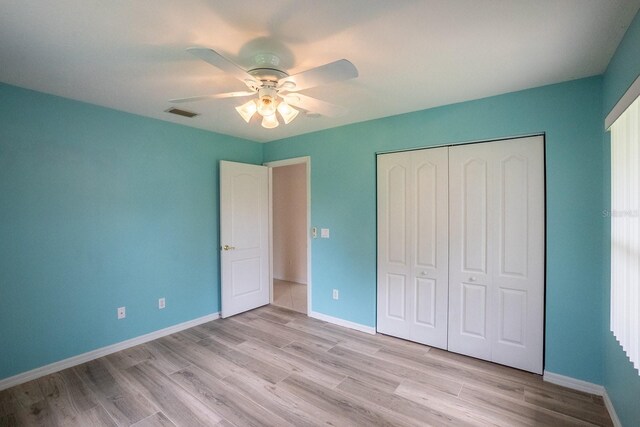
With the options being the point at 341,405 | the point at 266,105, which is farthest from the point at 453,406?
the point at 266,105

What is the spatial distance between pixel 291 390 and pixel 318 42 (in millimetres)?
2421

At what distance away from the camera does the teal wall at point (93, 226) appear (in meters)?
2.25

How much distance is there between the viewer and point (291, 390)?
85.7 inches

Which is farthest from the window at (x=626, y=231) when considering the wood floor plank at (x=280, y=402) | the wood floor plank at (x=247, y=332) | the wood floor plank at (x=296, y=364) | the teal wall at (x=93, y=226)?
the teal wall at (x=93, y=226)

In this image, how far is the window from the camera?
4.42 ft

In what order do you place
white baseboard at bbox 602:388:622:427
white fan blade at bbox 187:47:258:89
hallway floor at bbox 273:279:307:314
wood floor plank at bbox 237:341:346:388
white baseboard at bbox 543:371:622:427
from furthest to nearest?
hallway floor at bbox 273:279:307:314 < wood floor plank at bbox 237:341:346:388 < white baseboard at bbox 543:371:622:427 < white baseboard at bbox 602:388:622:427 < white fan blade at bbox 187:47:258:89

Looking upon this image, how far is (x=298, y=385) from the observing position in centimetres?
224

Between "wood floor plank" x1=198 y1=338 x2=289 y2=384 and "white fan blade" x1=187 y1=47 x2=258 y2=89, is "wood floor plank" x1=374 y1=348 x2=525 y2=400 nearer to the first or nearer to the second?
"wood floor plank" x1=198 y1=338 x2=289 y2=384

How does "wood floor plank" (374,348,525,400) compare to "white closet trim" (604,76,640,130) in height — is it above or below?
below

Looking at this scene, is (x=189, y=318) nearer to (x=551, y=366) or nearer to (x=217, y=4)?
(x=217, y=4)

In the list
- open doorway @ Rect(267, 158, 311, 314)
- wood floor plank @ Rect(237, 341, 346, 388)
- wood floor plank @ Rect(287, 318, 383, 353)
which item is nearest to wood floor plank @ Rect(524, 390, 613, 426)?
wood floor plank @ Rect(287, 318, 383, 353)

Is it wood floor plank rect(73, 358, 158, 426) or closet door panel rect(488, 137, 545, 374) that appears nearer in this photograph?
wood floor plank rect(73, 358, 158, 426)

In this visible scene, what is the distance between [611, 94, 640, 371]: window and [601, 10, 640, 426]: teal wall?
16 centimetres

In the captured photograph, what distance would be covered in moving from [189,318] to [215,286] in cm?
46
